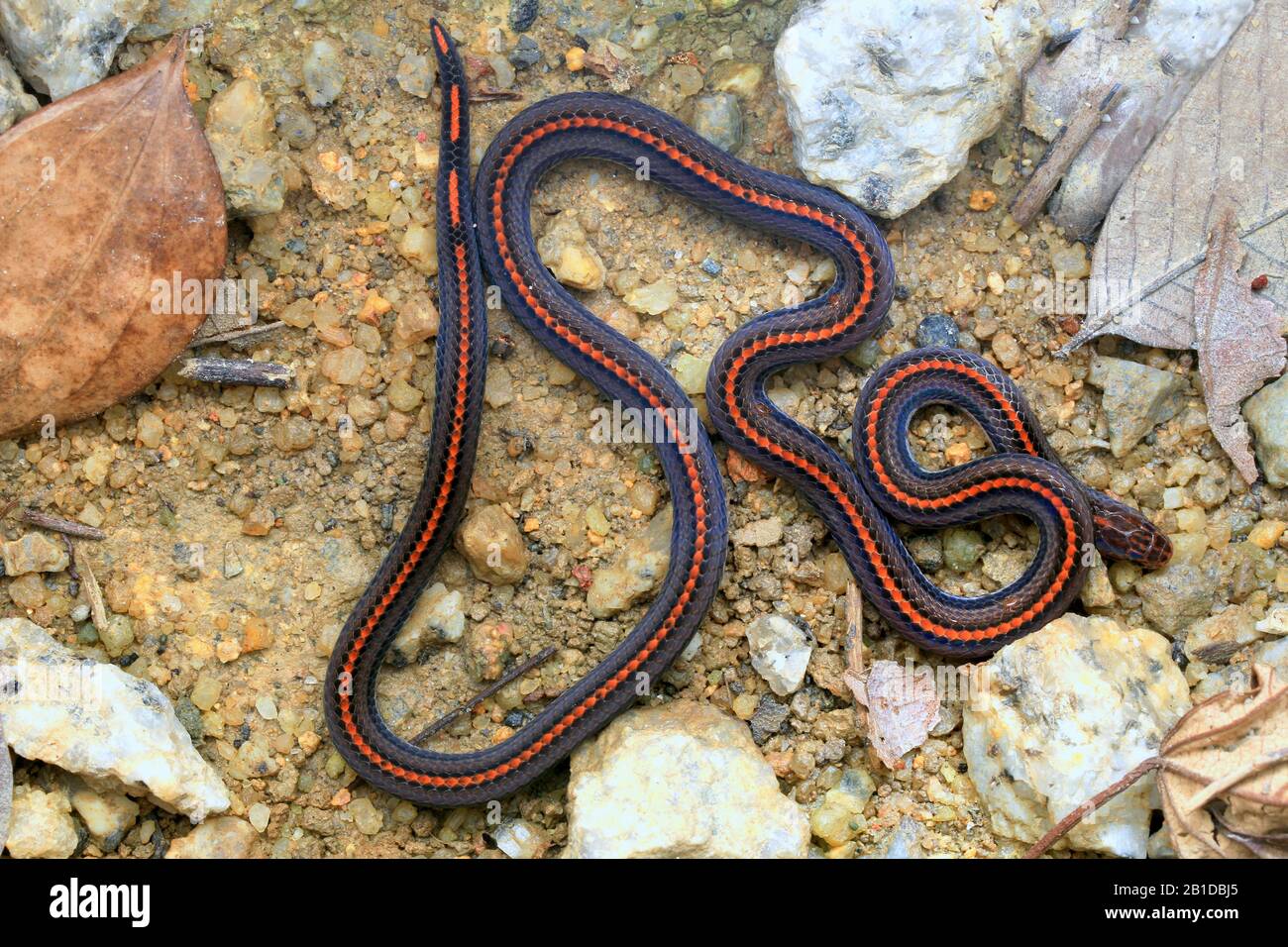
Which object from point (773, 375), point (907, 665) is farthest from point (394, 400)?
point (907, 665)

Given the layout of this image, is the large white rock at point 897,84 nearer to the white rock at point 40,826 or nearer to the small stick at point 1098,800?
the small stick at point 1098,800

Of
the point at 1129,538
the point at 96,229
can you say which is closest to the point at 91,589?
the point at 96,229

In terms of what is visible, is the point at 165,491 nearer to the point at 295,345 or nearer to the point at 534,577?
the point at 295,345

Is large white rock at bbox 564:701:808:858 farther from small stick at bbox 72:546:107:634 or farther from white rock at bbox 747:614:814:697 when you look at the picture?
small stick at bbox 72:546:107:634

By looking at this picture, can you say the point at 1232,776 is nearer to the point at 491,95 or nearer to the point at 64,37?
the point at 491,95

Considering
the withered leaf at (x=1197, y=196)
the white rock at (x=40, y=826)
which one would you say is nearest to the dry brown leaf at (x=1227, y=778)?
the withered leaf at (x=1197, y=196)

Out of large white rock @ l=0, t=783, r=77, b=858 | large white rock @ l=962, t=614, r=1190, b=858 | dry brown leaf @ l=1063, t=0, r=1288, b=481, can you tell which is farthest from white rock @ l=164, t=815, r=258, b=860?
dry brown leaf @ l=1063, t=0, r=1288, b=481
